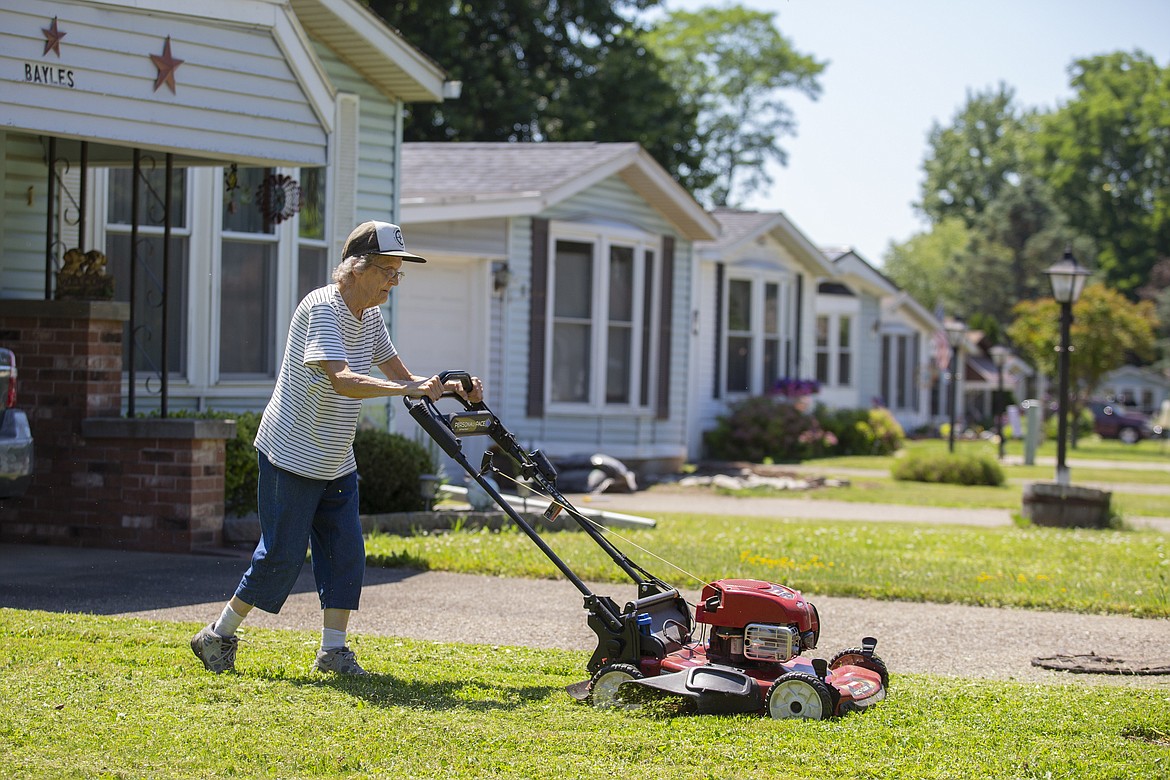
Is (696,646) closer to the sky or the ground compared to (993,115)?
closer to the ground

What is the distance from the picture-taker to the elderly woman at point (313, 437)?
223 inches

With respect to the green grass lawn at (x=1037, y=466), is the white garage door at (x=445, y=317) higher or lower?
higher

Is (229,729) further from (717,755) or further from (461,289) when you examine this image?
(461,289)

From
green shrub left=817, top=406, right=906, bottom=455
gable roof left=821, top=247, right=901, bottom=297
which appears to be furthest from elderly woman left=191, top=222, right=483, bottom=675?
gable roof left=821, top=247, right=901, bottom=297

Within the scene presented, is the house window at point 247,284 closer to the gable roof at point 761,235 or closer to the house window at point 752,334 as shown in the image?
the gable roof at point 761,235

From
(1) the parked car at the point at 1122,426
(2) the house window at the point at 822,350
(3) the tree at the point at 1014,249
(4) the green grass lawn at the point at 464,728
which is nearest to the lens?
(4) the green grass lawn at the point at 464,728

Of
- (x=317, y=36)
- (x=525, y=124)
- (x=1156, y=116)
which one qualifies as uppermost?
(x=1156, y=116)

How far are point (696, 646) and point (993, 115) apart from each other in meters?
96.6

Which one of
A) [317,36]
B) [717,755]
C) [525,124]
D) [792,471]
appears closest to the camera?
[717,755]

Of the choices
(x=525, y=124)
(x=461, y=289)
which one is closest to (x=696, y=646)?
(x=461, y=289)

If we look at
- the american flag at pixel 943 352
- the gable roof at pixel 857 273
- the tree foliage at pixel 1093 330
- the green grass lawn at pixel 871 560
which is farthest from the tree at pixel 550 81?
the green grass lawn at pixel 871 560

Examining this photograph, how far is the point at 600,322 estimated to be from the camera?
59.1 feet

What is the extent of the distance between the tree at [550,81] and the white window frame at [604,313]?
11737mm

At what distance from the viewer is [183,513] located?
9.18 m
